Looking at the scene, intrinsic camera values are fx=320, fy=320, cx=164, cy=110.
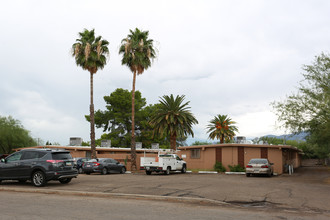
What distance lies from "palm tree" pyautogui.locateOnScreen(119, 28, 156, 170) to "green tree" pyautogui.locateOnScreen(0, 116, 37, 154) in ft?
89.2

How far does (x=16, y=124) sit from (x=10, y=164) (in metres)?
42.4

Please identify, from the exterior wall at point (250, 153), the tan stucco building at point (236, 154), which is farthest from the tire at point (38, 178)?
the exterior wall at point (250, 153)

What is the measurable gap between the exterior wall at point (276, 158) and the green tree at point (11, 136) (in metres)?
39.7

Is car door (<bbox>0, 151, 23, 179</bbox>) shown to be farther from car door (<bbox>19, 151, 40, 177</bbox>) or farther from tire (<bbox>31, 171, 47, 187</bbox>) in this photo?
tire (<bbox>31, 171, 47, 187</bbox>)

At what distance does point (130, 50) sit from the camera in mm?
34562

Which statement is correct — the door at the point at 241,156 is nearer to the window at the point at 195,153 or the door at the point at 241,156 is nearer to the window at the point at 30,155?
the window at the point at 195,153

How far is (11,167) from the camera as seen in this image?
15.9m

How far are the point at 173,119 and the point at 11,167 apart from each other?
26.1 m

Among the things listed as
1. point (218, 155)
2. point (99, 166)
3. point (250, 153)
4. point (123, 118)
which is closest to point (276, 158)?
point (250, 153)

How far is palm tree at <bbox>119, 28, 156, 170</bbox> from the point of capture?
34.4 m

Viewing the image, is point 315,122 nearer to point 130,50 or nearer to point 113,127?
point 130,50

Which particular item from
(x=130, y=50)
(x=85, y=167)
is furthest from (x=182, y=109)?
(x=85, y=167)

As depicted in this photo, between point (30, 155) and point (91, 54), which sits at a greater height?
point (91, 54)

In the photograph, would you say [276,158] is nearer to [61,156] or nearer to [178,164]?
[178,164]
